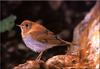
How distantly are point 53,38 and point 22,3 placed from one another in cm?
381

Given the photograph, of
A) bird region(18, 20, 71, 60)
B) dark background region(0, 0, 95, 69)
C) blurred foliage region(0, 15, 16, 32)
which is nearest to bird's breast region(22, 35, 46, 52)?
bird region(18, 20, 71, 60)

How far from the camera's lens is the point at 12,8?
8.00 m

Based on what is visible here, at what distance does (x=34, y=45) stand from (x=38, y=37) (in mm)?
120

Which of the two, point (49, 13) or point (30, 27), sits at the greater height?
point (49, 13)

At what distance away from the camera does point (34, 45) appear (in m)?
4.44

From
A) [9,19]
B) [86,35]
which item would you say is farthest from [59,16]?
[86,35]

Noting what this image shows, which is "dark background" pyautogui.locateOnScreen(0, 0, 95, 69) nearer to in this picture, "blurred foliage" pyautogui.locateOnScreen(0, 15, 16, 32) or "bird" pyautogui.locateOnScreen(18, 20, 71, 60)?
"blurred foliage" pyautogui.locateOnScreen(0, 15, 16, 32)

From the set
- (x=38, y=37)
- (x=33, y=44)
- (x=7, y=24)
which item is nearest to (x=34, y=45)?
(x=33, y=44)

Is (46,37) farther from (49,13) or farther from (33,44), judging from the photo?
(49,13)

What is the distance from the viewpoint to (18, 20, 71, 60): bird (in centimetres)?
443

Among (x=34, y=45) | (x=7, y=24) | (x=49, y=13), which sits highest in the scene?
(x=49, y=13)

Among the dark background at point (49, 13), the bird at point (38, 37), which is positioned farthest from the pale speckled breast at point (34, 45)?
the dark background at point (49, 13)

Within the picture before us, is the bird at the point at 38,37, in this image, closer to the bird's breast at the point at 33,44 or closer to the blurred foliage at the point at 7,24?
the bird's breast at the point at 33,44

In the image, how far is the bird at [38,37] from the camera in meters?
4.43
